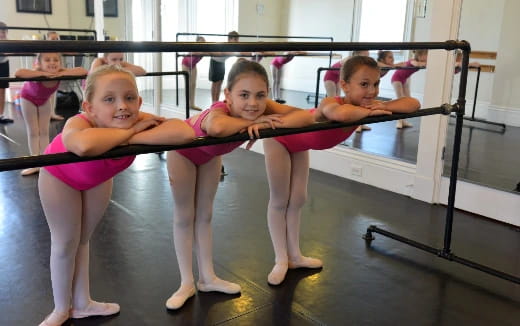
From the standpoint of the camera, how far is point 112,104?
5.51 feet


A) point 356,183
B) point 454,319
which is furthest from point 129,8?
point 454,319

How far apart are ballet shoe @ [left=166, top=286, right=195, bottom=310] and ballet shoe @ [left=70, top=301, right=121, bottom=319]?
22 centimetres

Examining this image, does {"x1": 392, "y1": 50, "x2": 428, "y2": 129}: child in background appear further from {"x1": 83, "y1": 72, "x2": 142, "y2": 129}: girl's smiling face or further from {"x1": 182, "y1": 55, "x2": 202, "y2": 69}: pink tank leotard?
{"x1": 83, "y1": 72, "x2": 142, "y2": 129}: girl's smiling face

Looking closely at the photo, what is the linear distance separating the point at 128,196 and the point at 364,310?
205 centimetres

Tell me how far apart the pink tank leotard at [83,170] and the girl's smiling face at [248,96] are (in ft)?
1.53

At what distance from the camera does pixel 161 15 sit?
6.06 meters

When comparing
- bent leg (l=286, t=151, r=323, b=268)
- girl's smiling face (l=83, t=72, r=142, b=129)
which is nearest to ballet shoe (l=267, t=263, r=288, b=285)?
bent leg (l=286, t=151, r=323, b=268)

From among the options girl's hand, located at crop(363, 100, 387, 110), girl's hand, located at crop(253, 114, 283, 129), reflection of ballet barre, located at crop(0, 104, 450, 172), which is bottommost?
reflection of ballet barre, located at crop(0, 104, 450, 172)

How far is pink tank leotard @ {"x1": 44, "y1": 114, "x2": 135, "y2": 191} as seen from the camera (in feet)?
5.69

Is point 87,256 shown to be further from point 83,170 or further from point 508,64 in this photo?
point 508,64

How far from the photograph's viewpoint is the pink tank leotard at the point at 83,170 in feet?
5.69

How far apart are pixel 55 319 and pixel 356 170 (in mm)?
2815

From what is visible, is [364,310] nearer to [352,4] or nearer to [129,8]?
[352,4]

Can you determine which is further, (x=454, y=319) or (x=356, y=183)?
(x=356, y=183)
